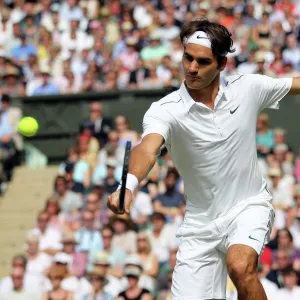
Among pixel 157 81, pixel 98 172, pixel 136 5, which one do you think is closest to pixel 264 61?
pixel 157 81

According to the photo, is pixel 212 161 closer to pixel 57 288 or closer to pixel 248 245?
pixel 248 245

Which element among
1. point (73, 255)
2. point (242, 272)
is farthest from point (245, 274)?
point (73, 255)

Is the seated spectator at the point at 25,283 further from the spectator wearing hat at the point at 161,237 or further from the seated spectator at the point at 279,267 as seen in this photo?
the seated spectator at the point at 279,267

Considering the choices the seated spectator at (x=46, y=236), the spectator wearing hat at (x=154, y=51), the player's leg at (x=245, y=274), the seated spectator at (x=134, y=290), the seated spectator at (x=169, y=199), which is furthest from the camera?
the spectator wearing hat at (x=154, y=51)

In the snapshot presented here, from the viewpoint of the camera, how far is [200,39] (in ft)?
20.4

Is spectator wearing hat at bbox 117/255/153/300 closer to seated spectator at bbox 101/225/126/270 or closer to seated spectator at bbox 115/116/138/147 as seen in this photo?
seated spectator at bbox 101/225/126/270

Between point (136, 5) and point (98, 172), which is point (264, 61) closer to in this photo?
point (98, 172)

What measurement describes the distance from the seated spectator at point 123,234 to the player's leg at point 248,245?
577 centimetres

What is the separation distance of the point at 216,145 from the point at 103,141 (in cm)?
875

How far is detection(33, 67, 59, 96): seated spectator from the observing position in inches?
651

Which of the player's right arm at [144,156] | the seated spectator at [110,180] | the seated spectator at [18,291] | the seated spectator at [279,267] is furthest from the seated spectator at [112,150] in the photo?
the player's right arm at [144,156]

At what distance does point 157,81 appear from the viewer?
15672mm

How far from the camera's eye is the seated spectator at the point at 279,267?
35.0 ft

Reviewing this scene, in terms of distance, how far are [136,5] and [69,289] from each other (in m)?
8.21
